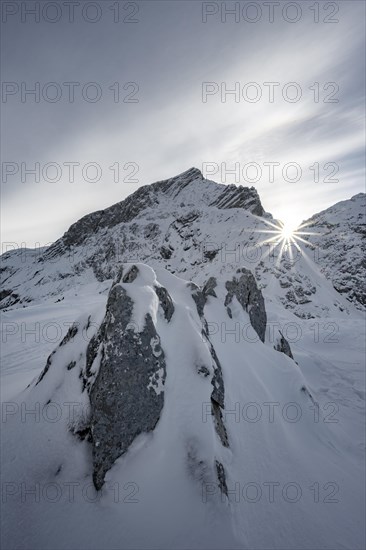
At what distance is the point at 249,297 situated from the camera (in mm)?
12242

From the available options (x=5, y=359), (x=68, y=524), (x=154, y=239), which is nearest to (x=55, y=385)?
(x=68, y=524)

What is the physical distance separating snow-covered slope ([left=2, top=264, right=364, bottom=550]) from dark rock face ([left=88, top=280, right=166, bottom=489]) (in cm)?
2

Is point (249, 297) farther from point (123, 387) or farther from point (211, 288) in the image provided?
point (123, 387)

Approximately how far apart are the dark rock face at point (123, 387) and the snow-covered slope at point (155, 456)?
2 cm

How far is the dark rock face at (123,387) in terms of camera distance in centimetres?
398

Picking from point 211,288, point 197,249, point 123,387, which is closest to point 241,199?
point 197,249

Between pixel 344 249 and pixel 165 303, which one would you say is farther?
pixel 344 249

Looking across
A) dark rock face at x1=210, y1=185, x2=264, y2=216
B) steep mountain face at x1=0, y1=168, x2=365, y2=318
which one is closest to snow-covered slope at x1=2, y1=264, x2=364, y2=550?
steep mountain face at x1=0, y1=168, x2=365, y2=318

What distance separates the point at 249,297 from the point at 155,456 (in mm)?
9104

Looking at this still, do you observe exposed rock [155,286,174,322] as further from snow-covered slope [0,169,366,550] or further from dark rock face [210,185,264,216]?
dark rock face [210,185,264,216]

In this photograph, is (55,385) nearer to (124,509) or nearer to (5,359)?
(124,509)

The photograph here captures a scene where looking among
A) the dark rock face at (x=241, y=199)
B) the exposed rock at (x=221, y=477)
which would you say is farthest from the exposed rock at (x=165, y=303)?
the dark rock face at (x=241, y=199)

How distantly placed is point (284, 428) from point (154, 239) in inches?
2510

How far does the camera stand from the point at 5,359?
10.5 meters
